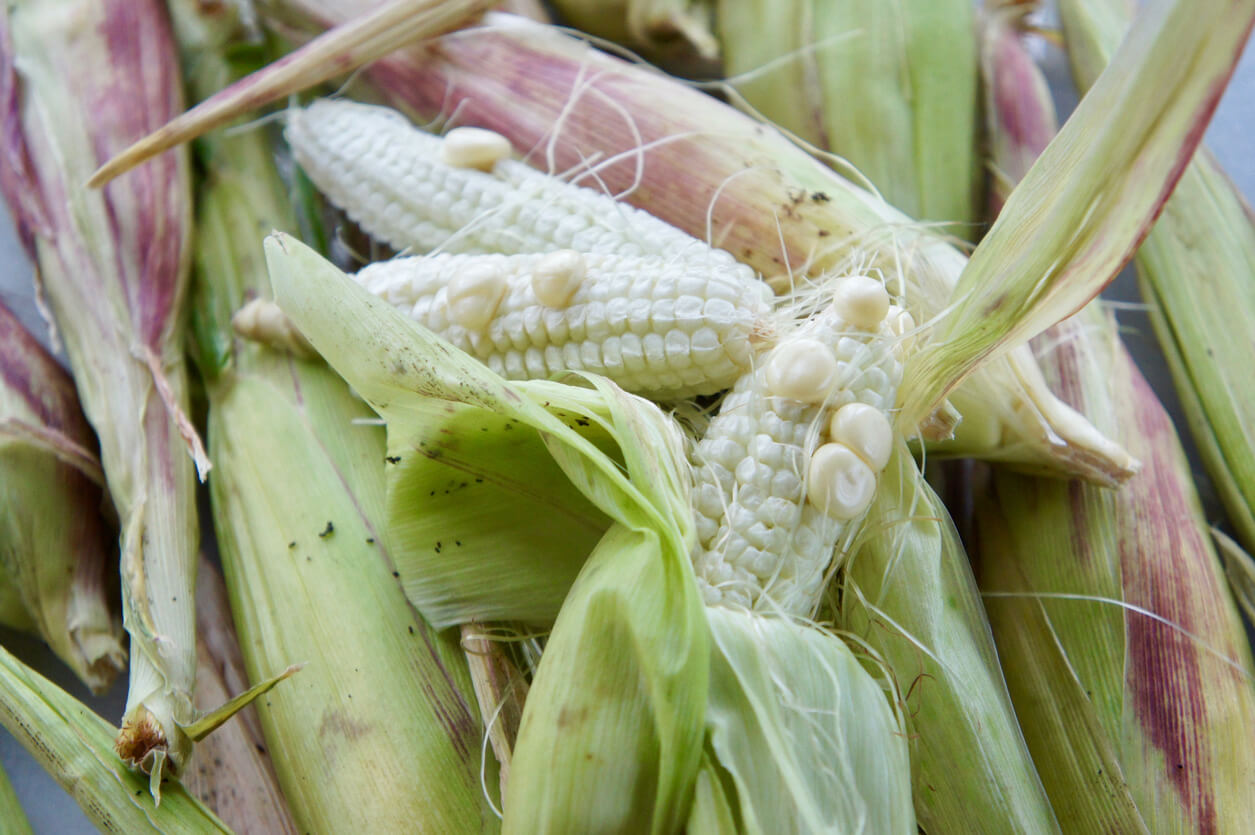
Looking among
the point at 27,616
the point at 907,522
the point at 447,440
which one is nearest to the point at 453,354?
the point at 447,440

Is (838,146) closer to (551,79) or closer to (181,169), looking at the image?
(551,79)

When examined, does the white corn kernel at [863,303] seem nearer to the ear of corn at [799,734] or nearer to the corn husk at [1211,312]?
the ear of corn at [799,734]

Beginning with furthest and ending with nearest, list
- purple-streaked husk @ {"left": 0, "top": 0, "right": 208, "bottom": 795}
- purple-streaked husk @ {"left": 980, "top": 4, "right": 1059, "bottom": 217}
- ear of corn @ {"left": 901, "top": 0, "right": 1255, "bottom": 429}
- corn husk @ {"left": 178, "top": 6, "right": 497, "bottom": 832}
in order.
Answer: purple-streaked husk @ {"left": 980, "top": 4, "right": 1059, "bottom": 217}, purple-streaked husk @ {"left": 0, "top": 0, "right": 208, "bottom": 795}, corn husk @ {"left": 178, "top": 6, "right": 497, "bottom": 832}, ear of corn @ {"left": 901, "top": 0, "right": 1255, "bottom": 429}

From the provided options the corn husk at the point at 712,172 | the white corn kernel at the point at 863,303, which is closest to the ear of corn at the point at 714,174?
the corn husk at the point at 712,172

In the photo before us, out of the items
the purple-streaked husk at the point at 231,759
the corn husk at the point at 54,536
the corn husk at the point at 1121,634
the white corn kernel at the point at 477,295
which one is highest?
the white corn kernel at the point at 477,295

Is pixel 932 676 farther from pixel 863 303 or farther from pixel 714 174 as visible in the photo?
pixel 714 174

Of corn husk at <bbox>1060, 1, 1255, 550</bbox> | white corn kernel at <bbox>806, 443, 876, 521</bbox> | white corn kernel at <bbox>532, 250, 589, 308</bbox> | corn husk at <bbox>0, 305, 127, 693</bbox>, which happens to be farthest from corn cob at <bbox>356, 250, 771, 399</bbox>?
corn husk at <bbox>1060, 1, 1255, 550</bbox>

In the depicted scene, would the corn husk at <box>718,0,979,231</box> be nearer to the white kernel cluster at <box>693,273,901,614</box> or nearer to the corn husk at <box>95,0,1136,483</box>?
the corn husk at <box>95,0,1136,483</box>
